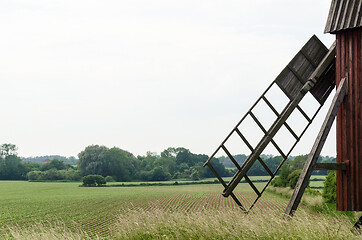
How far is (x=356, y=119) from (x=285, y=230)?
12.6 feet

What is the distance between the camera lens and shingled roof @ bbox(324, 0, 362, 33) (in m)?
10.5

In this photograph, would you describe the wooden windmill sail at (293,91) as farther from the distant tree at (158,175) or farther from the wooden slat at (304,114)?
the distant tree at (158,175)

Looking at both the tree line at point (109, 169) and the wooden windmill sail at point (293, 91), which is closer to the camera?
the wooden windmill sail at point (293, 91)

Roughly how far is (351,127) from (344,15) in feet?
9.91

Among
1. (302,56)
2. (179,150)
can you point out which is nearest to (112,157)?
(179,150)

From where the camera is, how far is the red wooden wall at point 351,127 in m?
10.4

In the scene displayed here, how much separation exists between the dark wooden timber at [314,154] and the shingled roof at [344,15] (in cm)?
168

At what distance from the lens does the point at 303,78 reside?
12.1 m

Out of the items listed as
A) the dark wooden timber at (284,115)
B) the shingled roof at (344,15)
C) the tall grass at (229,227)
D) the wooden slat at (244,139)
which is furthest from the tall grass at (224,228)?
the shingled roof at (344,15)

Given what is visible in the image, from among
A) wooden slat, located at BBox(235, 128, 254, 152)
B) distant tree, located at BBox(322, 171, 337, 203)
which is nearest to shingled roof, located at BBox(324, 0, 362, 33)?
wooden slat, located at BBox(235, 128, 254, 152)

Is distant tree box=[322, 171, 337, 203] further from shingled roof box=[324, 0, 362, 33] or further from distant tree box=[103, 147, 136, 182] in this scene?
distant tree box=[103, 147, 136, 182]

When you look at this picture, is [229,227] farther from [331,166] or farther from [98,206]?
[98,206]

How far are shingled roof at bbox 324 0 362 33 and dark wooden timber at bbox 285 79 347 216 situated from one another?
66.1 inches

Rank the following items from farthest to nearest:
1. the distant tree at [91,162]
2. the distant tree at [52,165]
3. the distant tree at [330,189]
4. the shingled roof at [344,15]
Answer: the distant tree at [52,165]
the distant tree at [91,162]
the distant tree at [330,189]
the shingled roof at [344,15]
